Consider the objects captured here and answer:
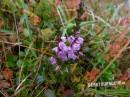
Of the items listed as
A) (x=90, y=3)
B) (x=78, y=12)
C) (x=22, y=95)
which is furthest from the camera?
(x=90, y=3)

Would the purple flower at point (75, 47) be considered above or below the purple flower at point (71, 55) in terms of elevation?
above

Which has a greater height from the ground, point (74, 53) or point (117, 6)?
point (117, 6)

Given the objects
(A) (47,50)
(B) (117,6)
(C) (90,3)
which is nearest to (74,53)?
(A) (47,50)

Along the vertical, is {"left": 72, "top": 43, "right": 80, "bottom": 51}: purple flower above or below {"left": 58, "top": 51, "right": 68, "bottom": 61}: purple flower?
above

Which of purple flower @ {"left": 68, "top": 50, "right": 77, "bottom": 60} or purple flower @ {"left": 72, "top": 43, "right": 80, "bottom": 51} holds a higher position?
purple flower @ {"left": 72, "top": 43, "right": 80, "bottom": 51}

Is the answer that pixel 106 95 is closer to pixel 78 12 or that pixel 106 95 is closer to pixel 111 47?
pixel 111 47

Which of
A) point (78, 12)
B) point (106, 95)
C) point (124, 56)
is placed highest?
point (78, 12)

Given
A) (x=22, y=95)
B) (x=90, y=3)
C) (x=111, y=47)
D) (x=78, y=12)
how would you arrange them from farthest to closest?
(x=90, y=3) → (x=78, y=12) → (x=111, y=47) → (x=22, y=95)

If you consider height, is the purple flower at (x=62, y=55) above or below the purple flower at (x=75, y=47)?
below
